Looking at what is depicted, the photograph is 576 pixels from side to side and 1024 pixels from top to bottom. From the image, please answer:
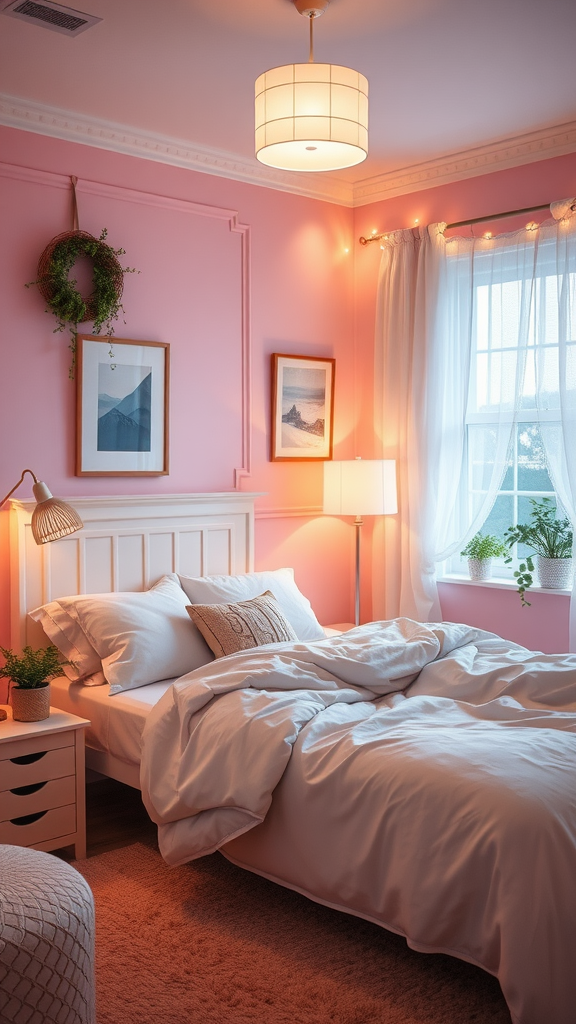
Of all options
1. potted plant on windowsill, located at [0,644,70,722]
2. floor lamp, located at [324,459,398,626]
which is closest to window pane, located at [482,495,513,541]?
floor lamp, located at [324,459,398,626]

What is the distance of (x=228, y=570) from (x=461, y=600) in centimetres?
127

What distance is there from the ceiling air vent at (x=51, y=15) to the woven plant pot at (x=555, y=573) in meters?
3.06

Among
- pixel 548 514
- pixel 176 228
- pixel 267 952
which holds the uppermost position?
pixel 176 228

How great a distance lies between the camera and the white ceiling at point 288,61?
128 inches

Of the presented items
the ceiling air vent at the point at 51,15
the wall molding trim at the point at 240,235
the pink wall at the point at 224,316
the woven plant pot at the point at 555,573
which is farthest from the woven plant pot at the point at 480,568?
the ceiling air vent at the point at 51,15

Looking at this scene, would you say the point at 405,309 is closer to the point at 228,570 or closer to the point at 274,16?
the point at 228,570

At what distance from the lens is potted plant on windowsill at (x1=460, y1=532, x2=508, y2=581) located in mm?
4863

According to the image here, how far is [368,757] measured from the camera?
8.92 feet

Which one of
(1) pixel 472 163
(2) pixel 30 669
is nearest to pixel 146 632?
(2) pixel 30 669

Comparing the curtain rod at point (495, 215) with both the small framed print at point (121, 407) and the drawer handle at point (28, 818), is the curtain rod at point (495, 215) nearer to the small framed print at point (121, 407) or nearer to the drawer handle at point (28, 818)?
the small framed print at point (121, 407)

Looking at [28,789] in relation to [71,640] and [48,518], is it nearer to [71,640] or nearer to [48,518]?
[71,640]

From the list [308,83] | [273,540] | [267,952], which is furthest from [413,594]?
[308,83]

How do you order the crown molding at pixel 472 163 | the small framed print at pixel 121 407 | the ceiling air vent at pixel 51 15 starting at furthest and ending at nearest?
the crown molding at pixel 472 163, the small framed print at pixel 121 407, the ceiling air vent at pixel 51 15

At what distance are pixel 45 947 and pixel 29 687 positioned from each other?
150cm
